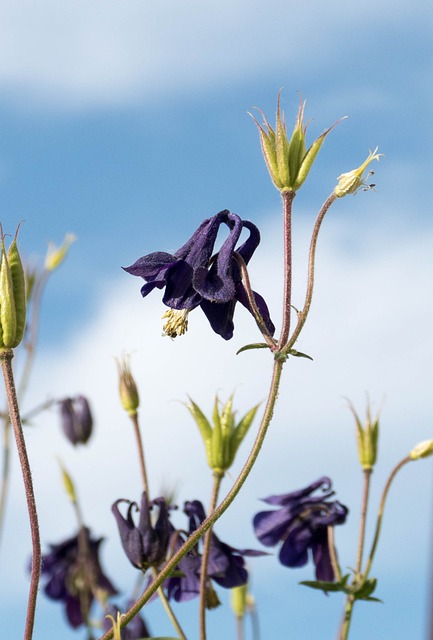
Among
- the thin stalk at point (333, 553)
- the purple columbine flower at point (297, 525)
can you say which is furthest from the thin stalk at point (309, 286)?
the purple columbine flower at point (297, 525)

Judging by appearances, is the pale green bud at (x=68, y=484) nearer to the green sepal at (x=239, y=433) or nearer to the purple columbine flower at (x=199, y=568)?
the purple columbine flower at (x=199, y=568)

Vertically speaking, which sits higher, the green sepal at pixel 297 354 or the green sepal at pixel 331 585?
the green sepal at pixel 297 354

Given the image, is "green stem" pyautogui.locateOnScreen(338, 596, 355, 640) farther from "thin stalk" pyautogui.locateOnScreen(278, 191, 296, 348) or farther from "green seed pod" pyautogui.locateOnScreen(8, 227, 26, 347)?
"green seed pod" pyautogui.locateOnScreen(8, 227, 26, 347)

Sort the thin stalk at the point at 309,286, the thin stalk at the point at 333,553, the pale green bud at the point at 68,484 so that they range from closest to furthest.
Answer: the thin stalk at the point at 309,286 → the thin stalk at the point at 333,553 → the pale green bud at the point at 68,484

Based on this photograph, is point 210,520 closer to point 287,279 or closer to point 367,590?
point 287,279

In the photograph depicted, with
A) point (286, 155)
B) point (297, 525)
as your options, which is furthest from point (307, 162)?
point (297, 525)
